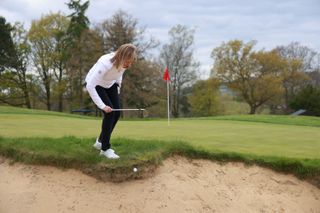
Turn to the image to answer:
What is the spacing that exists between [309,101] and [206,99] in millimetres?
14911

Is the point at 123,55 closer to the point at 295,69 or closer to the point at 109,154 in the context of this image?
the point at 109,154

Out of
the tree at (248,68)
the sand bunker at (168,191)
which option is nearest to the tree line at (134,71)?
the tree at (248,68)

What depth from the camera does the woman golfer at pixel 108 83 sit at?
20.8 ft

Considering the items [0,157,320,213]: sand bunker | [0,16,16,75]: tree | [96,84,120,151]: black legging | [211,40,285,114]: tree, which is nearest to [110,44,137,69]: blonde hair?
[96,84,120,151]: black legging

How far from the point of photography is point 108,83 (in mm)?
6699

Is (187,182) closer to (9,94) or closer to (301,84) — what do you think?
(9,94)

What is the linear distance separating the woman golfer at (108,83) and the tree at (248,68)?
167 feet

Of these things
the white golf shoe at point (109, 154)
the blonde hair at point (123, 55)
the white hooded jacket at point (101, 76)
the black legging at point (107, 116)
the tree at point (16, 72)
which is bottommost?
the white golf shoe at point (109, 154)

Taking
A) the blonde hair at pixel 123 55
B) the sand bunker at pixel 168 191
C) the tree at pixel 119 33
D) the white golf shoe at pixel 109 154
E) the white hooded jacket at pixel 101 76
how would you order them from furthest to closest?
the tree at pixel 119 33, the white golf shoe at pixel 109 154, the white hooded jacket at pixel 101 76, the blonde hair at pixel 123 55, the sand bunker at pixel 168 191

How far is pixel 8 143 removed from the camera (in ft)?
25.3

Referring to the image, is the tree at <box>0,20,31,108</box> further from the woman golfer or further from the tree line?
the woman golfer

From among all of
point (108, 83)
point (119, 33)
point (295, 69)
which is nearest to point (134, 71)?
point (119, 33)

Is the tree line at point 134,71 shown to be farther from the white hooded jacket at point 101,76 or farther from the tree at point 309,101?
the white hooded jacket at point 101,76

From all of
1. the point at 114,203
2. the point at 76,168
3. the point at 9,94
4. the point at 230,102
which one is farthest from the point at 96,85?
the point at 230,102
